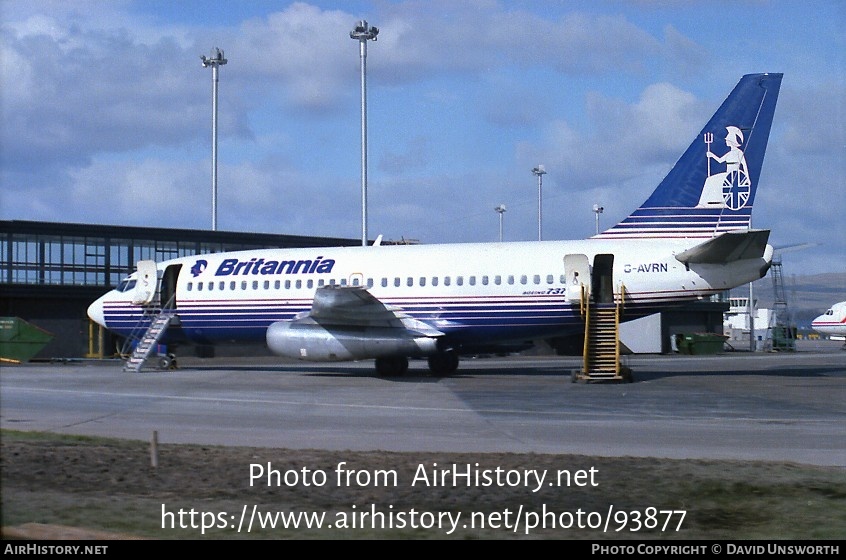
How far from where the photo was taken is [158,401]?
18.4 m

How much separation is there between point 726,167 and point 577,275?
4.96 m

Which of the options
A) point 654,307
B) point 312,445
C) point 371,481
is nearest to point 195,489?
point 371,481

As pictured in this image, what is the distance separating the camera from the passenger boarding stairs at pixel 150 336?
28.0 m

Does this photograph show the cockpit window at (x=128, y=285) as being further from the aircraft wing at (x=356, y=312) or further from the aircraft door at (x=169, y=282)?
the aircraft wing at (x=356, y=312)

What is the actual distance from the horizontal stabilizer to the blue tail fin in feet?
4.25

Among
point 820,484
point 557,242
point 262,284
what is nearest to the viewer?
point 820,484

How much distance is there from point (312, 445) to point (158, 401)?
739cm

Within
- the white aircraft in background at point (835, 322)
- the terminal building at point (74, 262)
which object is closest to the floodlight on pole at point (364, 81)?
the terminal building at point (74, 262)

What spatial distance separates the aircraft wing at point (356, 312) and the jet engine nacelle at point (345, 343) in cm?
28

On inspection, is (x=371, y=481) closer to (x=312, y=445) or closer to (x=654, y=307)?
(x=312, y=445)

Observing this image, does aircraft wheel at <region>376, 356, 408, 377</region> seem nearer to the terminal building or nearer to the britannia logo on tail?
the britannia logo on tail
